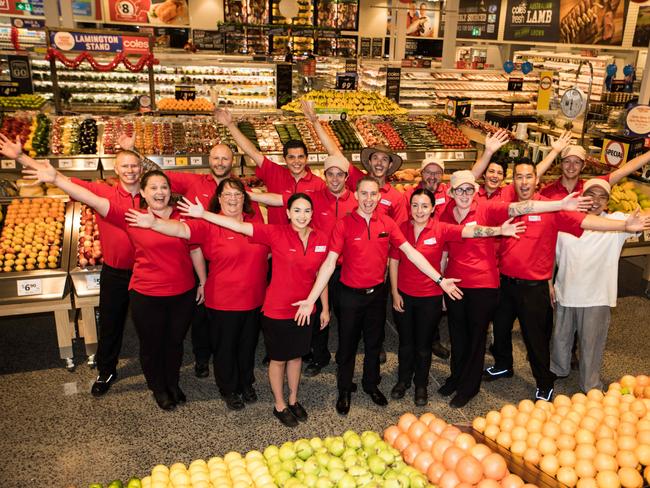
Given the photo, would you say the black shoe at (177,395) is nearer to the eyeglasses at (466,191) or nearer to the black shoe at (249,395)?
the black shoe at (249,395)

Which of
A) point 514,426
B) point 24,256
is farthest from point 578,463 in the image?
point 24,256

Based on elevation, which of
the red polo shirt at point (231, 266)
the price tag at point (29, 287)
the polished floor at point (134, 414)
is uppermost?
the red polo shirt at point (231, 266)

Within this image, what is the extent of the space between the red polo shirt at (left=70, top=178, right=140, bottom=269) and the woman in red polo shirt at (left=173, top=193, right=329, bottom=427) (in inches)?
27.8

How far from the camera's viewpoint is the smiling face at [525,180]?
3.99 m

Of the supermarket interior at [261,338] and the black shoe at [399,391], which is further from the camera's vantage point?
the black shoe at [399,391]

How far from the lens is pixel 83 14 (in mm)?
15930

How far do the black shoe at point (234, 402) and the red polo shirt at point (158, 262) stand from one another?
0.93 meters

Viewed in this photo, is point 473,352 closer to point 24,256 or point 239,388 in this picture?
point 239,388

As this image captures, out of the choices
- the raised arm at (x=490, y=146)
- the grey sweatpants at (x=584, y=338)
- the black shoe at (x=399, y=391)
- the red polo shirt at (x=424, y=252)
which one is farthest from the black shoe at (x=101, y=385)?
the grey sweatpants at (x=584, y=338)

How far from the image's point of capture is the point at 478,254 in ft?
12.9

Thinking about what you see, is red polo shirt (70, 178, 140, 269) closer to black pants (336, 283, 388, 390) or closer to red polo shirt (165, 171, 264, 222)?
red polo shirt (165, 171, 264, 222)

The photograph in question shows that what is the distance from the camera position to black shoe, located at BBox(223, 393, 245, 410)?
13.7 feet

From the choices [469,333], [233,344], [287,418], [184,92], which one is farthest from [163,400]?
[184,92]

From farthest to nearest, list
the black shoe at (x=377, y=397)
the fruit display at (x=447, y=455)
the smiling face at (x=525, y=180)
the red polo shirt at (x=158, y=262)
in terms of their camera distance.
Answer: the black shoe at (x=377, y=397) → the smiling face at (x=525, y=180) → the red polo shirt at (x=158, y=262) → the fruit display at (x=447, y=455)
